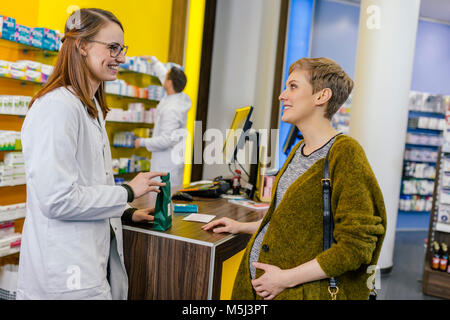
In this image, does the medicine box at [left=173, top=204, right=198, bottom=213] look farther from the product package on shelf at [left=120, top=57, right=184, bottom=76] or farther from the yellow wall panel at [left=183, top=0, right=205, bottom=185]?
the yellow wall panel at [left=183, top=0, right=205, bottom=185]

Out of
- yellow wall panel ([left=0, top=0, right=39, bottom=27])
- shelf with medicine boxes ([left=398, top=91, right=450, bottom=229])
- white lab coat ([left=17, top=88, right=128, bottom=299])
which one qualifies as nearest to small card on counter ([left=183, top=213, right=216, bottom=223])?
white lab coat ([left=17, top=88, right=128, bottom=299])

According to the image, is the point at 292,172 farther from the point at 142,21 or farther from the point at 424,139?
the point at 424,139

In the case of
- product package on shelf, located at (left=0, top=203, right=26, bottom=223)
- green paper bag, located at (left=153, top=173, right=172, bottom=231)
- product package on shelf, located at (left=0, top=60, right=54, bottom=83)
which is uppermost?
product package on shelf, located at (left=0, top=60, right=54, bottom=83)

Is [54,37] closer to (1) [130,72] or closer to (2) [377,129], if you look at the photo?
(1) [130,72]

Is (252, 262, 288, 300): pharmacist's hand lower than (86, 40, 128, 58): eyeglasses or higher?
lower

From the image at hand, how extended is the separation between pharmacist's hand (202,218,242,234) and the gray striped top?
0.36 meters

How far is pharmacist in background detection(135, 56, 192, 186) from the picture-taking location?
13.3 ft

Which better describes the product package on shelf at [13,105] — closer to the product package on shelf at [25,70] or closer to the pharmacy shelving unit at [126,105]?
the product package on shelf at [25,70]

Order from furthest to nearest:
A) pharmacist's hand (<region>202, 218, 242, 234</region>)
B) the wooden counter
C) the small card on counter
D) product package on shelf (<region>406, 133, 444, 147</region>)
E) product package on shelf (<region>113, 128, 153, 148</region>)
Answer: product package on shelf (<region>406, 133, 444, 147</region>) → product package on shelf (<region>113, 128, 153, 148</region>) → the small card on counter → pharmacist's hand (<region>202, 218, 242, 234</region>) → the wooden counter

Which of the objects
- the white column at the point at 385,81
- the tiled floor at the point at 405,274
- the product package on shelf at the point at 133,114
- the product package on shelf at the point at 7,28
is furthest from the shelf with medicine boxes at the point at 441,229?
the product package on shelf at the point at 7,28

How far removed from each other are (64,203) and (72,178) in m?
0.08

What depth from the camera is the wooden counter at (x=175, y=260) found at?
5.45ft

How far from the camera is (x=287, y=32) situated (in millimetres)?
7637

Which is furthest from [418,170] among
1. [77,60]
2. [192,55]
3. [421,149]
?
[77,60]
